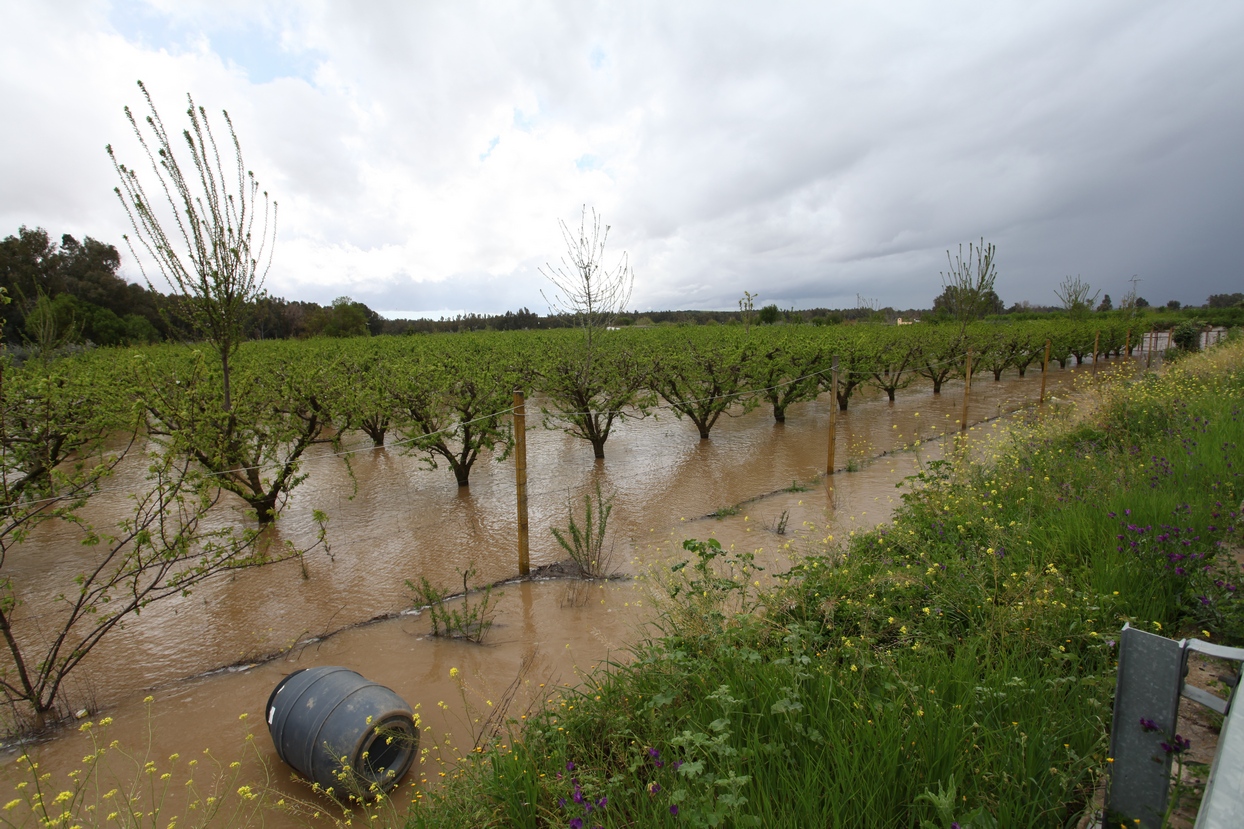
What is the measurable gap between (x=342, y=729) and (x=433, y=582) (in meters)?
2.78

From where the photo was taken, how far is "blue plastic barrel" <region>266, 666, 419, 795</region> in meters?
2.96

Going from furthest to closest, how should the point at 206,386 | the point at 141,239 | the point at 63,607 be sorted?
1. the point at 206,386
2. the point at 141,239
3. the point at 63,607

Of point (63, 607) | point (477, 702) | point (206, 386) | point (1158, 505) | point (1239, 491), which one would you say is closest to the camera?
point (477, 702)

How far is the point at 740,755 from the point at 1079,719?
1.38m

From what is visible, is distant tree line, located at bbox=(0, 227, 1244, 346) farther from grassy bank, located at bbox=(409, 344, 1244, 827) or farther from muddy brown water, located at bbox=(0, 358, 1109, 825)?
grassy bank, located at bbox=(409, 344, 1244, 827)

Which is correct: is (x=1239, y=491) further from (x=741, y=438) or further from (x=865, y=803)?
(x=741, y=438)

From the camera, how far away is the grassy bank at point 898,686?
6.82 ft

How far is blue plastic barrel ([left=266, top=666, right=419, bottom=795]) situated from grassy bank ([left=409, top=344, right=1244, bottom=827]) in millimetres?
408

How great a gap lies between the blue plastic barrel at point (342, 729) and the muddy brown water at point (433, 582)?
0.17m

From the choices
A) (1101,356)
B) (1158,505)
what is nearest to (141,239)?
(1158,505)

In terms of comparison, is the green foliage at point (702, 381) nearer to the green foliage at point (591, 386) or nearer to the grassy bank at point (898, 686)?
the green foliage at point (591, 386)

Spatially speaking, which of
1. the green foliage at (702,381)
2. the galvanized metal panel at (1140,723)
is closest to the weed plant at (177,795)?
the galvanized metal panel at (1140,723)

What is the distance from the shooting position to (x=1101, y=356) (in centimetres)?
3017

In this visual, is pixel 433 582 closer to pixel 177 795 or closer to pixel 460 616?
pixel 460 616
